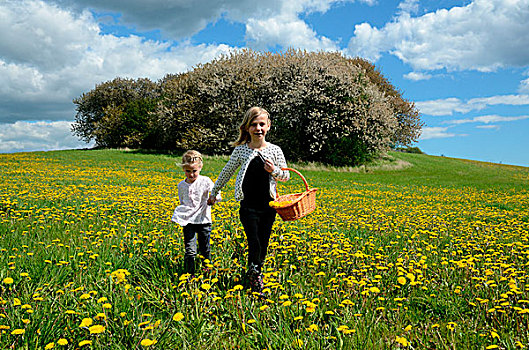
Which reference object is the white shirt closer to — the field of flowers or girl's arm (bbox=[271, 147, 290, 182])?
the field of flowers

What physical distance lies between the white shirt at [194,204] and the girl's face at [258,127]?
933 mm

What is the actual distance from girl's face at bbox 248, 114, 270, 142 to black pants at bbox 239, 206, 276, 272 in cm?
87

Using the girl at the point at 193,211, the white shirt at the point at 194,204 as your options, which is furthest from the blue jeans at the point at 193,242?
the white shirt at the point at 194,204

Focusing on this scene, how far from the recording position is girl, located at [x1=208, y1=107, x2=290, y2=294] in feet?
13.5

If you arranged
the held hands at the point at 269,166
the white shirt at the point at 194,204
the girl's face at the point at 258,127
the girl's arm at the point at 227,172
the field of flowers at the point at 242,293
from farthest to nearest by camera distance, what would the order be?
1. the white shirt at the point at 194,204
2. the girl's arm at the point at 227,172
3. the girl's face at the point at 258,127
4. the held hands at the point at 269,166
5. the field of flowers at the point at 242,293

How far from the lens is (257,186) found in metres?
4.19

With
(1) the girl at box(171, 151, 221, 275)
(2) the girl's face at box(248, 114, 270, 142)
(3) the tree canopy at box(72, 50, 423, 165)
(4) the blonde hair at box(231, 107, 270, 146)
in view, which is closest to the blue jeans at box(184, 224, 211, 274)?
(1) the girl at box(171, 151, 221, 275)

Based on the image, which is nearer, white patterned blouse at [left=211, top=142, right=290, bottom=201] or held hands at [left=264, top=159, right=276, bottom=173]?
held hands at [left=264, top=159, right=276, bottom=173]

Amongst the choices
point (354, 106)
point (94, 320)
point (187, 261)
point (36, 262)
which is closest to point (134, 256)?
point (187, 261)

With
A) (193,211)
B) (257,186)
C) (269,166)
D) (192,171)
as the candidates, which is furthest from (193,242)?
(269,166)

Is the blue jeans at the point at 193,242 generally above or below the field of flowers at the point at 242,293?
above

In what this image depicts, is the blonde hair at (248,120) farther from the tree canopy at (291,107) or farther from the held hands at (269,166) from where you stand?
the tree canopy at (291,107)

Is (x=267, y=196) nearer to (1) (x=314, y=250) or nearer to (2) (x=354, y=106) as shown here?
(1) (x=314, y=250)

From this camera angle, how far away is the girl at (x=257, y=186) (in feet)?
13.5
